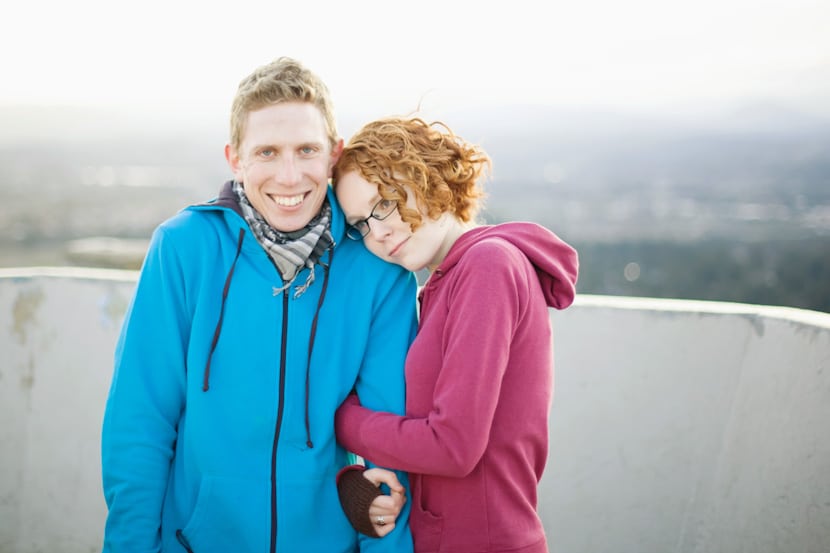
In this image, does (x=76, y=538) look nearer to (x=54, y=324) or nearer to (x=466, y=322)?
(x=54, y=324)

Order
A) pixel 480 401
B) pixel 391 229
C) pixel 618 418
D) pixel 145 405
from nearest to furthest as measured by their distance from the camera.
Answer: pixel 480 401 < pixel 145 405 < pixel 391 229 < pixel 618 418

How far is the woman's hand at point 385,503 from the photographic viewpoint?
161 centimetres

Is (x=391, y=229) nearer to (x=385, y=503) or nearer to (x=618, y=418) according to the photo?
(x=385, y=503)

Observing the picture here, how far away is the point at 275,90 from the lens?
1633 millimetres

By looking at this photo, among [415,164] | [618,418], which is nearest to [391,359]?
[415,164]

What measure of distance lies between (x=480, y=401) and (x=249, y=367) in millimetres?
631

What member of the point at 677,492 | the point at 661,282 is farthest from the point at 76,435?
the point at 661,282

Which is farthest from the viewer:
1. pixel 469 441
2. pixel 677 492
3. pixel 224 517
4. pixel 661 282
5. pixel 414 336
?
pixel 661 282

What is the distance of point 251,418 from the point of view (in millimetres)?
1626

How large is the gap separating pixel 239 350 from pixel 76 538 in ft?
5.93

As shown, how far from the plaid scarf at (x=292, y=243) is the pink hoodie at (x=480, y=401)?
1.07ft

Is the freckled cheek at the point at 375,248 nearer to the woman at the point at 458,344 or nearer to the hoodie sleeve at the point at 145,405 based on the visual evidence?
the woman at the point at 458,344

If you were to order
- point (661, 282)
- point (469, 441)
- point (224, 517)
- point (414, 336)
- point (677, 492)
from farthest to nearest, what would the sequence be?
point (661, 282), point (677, 492), point (414, 336), point (224, 517), point (469, 441)

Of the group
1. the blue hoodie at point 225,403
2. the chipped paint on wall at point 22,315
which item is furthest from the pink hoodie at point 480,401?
the chipped paint on wall at point 22,315
